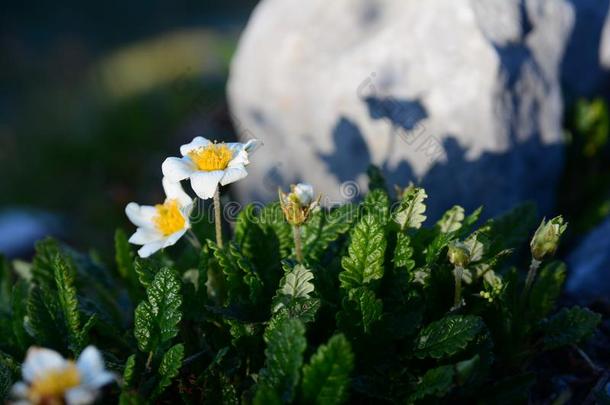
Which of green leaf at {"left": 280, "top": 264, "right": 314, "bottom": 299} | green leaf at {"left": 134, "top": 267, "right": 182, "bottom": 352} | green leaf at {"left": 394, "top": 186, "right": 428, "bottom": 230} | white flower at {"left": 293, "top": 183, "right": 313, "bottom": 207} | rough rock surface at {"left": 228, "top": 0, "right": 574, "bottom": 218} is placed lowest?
Answer: green leaf at {"left": 280, "top": 264, "right": 314, "bottom": 299}

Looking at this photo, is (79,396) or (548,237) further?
(548,237)

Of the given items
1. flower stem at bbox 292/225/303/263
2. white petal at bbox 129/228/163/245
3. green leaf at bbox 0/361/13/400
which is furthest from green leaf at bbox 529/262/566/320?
green leaf at bbox 0/361/13/400

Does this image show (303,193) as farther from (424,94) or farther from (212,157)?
(424,94)

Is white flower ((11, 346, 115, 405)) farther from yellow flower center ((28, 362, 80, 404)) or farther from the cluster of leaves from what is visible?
the cluster of leaves

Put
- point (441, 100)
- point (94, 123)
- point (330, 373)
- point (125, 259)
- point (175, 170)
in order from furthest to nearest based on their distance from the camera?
point (94, 123), point (441, 100), point (125, 259), point (175, 170), point (330, 373)

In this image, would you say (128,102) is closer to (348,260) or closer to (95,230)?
(95,230)

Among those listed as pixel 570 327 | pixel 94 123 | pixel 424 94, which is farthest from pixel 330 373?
pixel 94 123

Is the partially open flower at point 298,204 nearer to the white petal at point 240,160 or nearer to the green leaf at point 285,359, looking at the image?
the white petal at point 240,160

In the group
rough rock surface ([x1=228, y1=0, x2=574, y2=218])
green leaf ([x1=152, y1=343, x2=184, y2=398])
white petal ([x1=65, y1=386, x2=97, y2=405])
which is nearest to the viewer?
white petal ([x1=65, y1=386, x2=97, y2=405])
